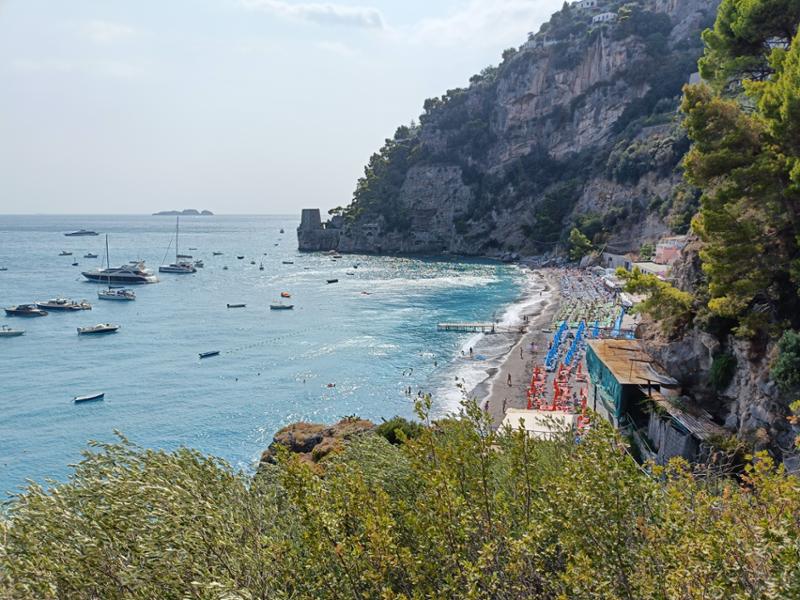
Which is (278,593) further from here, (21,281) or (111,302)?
(21,281)

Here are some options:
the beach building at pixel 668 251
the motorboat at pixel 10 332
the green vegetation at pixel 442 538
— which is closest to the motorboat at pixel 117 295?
the motorboat at pixel 10 332

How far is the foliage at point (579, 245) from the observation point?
90.1 m

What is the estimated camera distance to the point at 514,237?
11425 centimetres

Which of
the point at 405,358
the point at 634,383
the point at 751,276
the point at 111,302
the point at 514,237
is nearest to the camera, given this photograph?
the point at 751,276

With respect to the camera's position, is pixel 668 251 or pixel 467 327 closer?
pixel 467 327

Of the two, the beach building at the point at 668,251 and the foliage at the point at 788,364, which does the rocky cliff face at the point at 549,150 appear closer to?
the beach building at the point at 668,251

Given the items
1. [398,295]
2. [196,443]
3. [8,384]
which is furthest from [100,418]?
[398,295]

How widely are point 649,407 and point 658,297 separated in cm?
434

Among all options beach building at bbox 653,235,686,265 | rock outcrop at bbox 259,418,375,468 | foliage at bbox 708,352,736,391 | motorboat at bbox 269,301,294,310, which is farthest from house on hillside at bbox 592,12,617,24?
rock outcrop at bbox 259,418,375,468

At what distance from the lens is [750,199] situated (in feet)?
58.9

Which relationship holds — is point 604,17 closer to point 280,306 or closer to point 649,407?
point 280,306

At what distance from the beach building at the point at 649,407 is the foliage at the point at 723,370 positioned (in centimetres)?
124

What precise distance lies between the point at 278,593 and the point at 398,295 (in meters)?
69.2

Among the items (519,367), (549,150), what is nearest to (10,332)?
(519,367)
